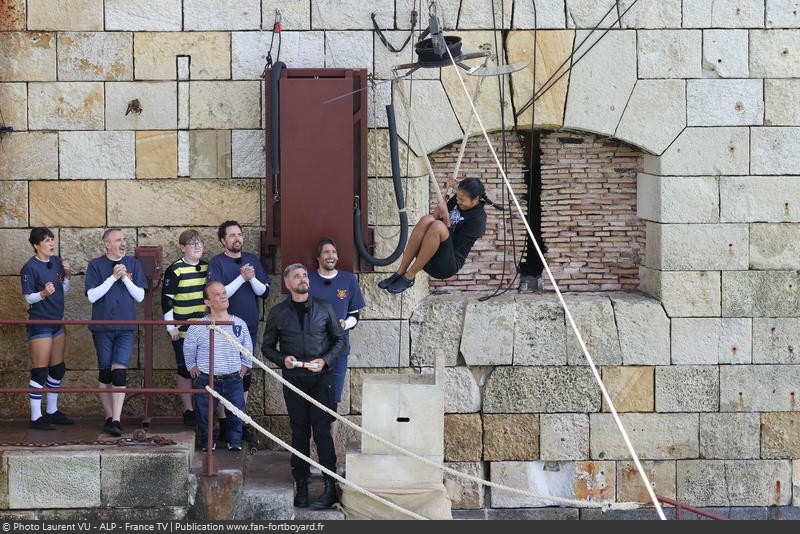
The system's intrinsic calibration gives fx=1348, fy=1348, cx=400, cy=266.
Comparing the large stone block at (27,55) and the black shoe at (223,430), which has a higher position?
the large stone block at (27,55)

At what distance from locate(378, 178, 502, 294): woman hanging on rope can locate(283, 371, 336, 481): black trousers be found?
818 mm

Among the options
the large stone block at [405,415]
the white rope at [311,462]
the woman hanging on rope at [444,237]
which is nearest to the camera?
the white rope at [311,462]

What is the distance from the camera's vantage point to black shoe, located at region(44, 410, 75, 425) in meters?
9.73

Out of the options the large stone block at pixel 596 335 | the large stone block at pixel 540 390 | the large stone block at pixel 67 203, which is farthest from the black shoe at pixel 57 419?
the large stone block at pixel 596 335

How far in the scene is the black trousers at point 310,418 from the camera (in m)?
9.00

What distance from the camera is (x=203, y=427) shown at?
30.4ft

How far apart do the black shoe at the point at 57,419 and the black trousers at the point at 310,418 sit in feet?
6.01

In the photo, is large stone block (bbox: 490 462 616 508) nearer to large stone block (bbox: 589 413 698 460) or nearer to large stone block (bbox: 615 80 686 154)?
large stone block (bbox: 589 413 698 460)

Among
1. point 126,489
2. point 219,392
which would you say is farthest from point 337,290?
point 126,489

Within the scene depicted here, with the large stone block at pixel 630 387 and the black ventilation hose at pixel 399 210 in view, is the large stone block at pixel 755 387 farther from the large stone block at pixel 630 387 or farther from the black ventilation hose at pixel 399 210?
the black ventilation hose at pixel 399 210

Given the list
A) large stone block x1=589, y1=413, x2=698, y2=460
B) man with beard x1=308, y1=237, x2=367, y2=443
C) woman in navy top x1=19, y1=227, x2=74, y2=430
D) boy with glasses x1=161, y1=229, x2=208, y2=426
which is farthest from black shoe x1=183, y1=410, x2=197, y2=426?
large stone block x1=589, y1=413, x2=698, y2=460
